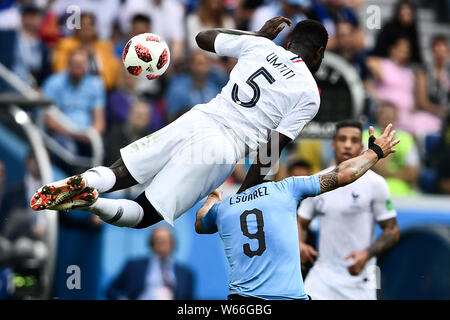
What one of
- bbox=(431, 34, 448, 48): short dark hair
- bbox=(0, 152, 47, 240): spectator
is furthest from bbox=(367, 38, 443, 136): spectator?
bbox=(0, 152, 47, 240): spectator

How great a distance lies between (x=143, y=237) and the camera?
42.1 ft

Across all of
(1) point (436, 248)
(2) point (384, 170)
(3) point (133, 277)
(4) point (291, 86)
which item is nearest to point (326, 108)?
(2) point (384, 170)

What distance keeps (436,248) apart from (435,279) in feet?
1.34

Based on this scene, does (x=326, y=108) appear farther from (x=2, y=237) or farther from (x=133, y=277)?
(x=2, y=237)

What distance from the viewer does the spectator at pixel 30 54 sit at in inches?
533

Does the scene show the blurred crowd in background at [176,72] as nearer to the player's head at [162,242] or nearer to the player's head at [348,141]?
the player's head at [162,242]

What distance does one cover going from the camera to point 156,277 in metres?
12.4

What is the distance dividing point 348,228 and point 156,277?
10.4 ft

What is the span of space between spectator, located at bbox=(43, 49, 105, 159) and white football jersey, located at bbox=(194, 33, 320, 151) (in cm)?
485

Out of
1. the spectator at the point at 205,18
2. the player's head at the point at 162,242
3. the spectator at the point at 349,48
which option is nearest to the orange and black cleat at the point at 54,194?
the player's head at the point at 162,242

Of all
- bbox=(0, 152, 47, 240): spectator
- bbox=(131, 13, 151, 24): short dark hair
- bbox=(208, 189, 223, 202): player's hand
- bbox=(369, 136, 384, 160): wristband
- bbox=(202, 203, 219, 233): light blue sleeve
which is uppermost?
bbox=(131, 13, 151, 24): short dark hair

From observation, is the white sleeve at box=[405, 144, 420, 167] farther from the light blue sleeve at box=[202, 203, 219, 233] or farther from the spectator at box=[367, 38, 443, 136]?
the light blue sleeve at box=[202, 203, 219, 233]

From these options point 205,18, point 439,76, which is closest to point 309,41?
point 205,18

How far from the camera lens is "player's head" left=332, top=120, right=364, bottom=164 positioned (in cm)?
1002
